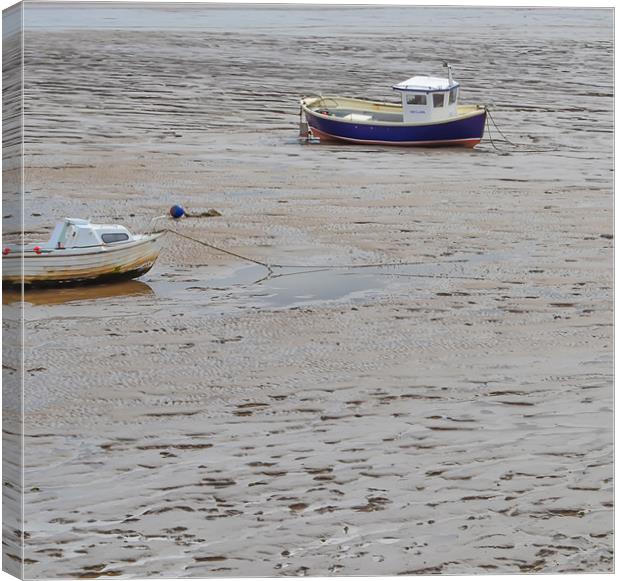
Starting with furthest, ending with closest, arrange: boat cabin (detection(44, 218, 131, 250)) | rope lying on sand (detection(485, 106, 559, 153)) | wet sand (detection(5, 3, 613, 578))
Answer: rope lying on sand (detection(485, 106, 559, 153)), boat cabin (detection(44, 218, 131, 250)), wet sand (detection(5, 3, 613, 578))

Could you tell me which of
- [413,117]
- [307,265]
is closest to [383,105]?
[413,117]

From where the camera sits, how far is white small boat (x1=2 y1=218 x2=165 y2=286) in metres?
9.55

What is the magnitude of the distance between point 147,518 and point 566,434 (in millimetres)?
2519

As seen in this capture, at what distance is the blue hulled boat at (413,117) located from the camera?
10055 mm

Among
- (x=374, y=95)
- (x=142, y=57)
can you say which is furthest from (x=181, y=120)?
(x=374, y=95)

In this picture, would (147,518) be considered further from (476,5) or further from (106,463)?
(476,5)

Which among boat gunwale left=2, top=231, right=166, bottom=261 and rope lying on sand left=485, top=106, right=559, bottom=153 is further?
rope lying on sand left=485, top=106, right=559, bottom=153

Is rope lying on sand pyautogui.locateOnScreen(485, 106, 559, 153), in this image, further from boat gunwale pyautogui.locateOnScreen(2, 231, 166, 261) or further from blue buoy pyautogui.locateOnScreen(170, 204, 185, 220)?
boat gunwale pyautogui.locateOnScreen(2, 231, 166, 261)

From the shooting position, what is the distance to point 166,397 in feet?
31.3

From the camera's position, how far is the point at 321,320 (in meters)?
9.81

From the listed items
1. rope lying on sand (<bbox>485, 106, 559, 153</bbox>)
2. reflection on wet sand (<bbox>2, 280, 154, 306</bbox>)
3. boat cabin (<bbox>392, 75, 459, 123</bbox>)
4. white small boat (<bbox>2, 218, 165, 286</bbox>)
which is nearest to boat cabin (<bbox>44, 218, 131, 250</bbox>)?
white small boat (<bbox>2, 218, 165, 286</bbox>)

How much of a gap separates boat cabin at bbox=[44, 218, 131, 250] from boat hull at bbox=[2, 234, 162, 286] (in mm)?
41

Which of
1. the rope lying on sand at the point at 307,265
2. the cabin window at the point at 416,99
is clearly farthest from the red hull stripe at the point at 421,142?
the rope lying on sand at the point at 307,265

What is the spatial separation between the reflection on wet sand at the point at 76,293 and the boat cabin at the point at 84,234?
0.26 m
